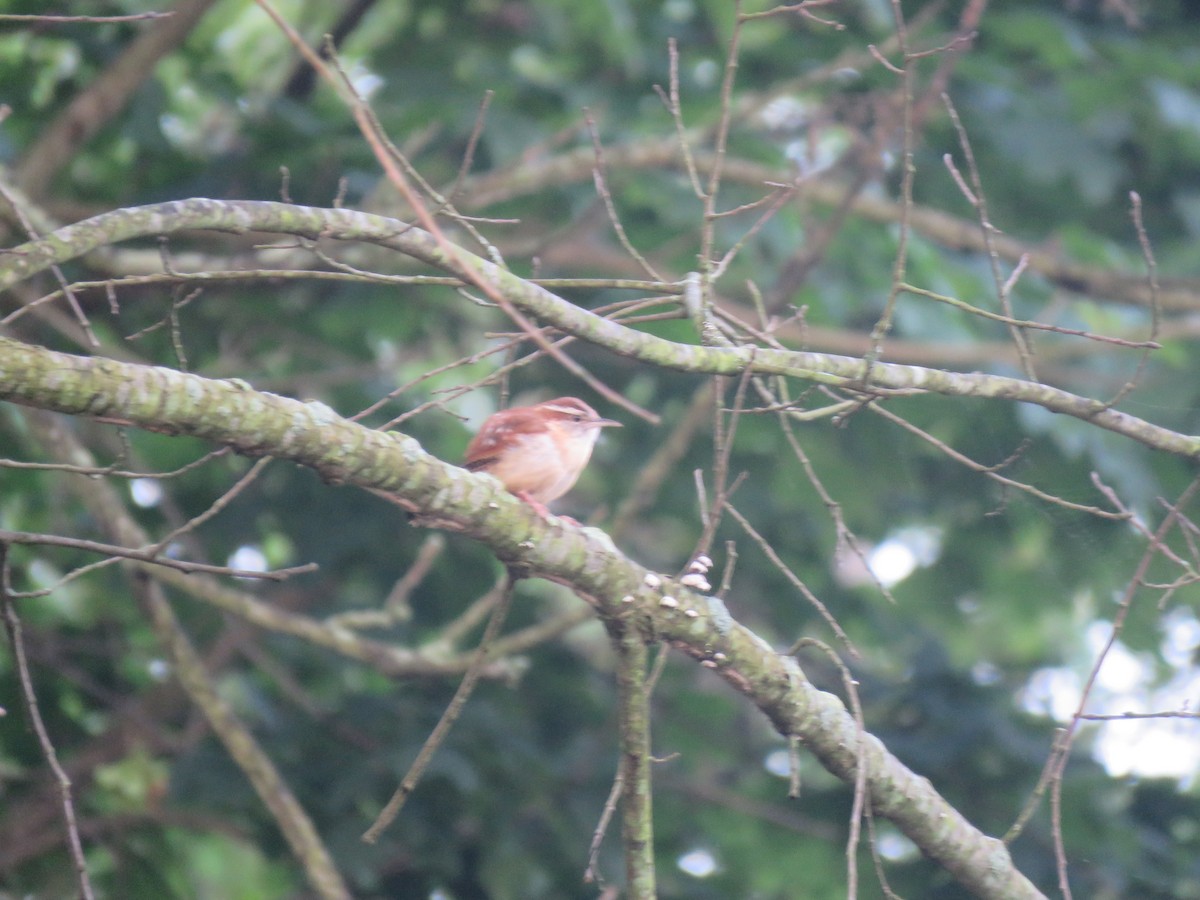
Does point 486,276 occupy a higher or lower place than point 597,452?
higher

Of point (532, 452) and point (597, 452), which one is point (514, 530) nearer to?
point (532, 452)

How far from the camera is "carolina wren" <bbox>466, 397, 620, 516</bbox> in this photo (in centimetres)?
525

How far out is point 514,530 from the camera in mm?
3547

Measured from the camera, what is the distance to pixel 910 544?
376 inches

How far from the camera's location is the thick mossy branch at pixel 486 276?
3.18m

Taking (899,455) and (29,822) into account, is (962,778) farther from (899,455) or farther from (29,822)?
(29,822)

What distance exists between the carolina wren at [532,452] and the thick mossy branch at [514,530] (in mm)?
1466

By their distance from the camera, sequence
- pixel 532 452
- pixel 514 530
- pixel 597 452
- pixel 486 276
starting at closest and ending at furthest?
pixel 486 276
pixel 514 530
pixel 532 452
pixel 597 452

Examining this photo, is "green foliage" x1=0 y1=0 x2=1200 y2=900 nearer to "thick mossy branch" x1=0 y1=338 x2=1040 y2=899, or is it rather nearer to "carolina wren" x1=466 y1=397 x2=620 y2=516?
"carolina wren" x1=466 y1=397 x2=620 y2=516

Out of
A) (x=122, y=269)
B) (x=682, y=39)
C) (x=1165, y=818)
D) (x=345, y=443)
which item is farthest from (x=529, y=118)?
(x=1165, y=818)

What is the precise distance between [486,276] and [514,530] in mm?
688

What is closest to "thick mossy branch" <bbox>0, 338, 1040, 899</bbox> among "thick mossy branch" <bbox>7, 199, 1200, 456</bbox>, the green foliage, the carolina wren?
"thick mossy branch" <bbox>7, 199, 1200, 456</bbox>

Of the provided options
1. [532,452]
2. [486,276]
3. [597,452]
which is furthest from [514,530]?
[597,452]

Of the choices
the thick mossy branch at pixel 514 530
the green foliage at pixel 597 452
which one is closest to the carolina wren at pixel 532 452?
the green foliage at pixel 597 452
